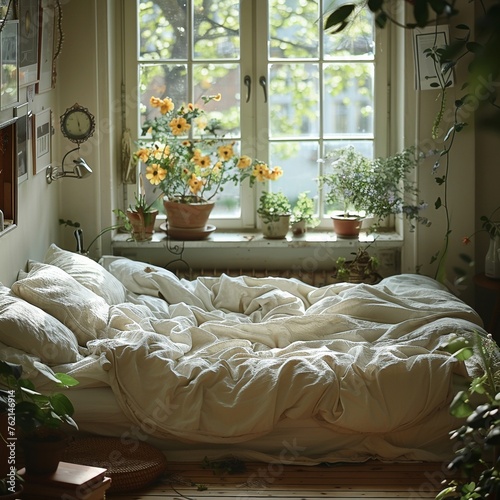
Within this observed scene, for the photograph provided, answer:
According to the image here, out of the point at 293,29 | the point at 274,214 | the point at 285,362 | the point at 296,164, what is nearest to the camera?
the point at 285,362

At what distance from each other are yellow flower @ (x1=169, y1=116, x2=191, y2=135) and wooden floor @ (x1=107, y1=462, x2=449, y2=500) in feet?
7.45

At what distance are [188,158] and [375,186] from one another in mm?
1112

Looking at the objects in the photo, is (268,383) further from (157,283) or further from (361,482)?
(157,283)

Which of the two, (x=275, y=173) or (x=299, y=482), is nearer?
(x=299, y=482)

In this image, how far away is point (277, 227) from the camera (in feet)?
17.3

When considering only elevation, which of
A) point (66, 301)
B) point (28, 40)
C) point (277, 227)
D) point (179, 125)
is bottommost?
point (66, 301)

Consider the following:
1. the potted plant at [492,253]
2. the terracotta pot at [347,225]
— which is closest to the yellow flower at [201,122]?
A: the terracotta pot at [347,225]

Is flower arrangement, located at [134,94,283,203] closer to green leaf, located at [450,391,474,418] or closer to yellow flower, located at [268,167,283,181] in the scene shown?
yellow flower, located at [268,167,283,181]

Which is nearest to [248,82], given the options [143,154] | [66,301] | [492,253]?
[143,154]

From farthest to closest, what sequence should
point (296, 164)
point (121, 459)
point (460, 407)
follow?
1. point (296, 164)
2. point (121, 459)
3. point (460, 407)

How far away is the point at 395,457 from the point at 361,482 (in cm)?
23

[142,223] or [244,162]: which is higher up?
[244,162]

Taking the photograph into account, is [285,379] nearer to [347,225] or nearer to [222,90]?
[347,225]

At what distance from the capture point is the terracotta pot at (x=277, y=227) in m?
5.26
